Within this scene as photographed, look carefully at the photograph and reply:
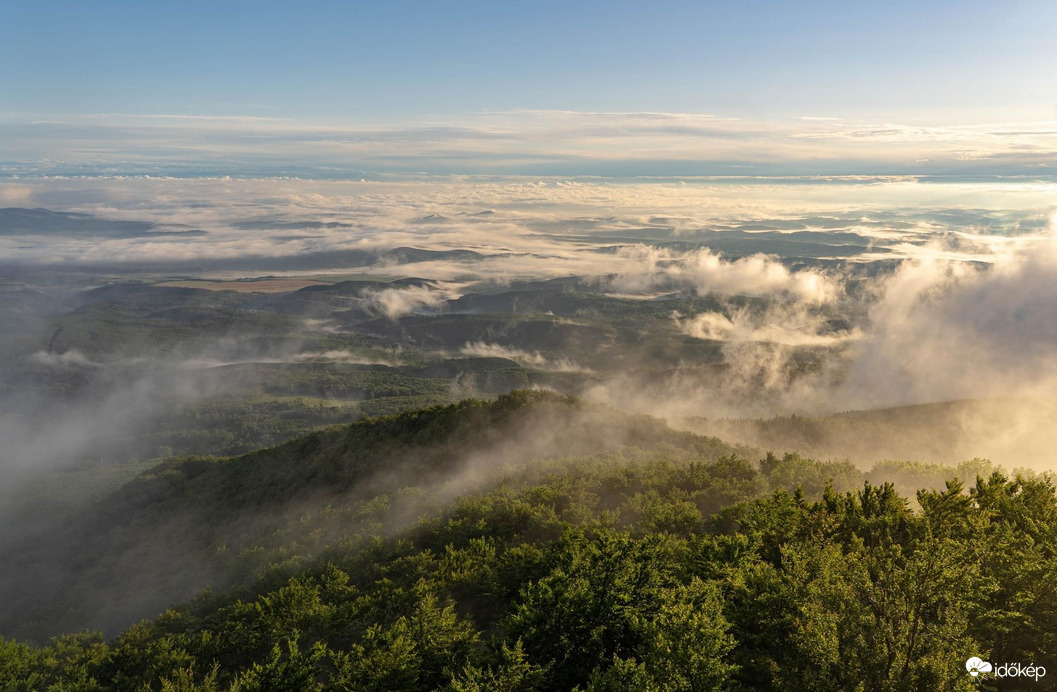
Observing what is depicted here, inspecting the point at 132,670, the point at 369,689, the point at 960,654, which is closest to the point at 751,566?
the point at 960,654

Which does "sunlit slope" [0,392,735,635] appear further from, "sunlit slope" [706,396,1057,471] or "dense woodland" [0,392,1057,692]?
"sunlit slope" [706,396,1057,471]

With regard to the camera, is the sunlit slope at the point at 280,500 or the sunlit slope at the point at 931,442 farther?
the sunlit slope at the point at 931,442

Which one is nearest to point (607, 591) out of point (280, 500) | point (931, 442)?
point (280, 500)

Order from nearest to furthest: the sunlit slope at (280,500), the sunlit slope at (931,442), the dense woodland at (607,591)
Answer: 1. the dense woodland at (607,591)
2. the sunlit slope at (280,500)
3. the sunlit slope at (931,442)

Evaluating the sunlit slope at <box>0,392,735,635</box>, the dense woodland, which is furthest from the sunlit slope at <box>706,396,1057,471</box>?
the dense woodland

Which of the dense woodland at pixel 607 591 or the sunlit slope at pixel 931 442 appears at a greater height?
the dense woodland at pixel 607 591

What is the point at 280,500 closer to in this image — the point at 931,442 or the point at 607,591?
the point at 607,591

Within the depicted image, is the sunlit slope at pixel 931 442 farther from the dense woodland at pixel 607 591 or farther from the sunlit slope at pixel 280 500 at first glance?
the dense woodland at pixel 607 591

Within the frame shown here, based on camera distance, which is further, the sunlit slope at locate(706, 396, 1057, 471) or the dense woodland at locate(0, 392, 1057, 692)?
the sunlit slope at locate(706, 396, 1057, 471)

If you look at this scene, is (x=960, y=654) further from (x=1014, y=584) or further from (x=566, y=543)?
(x=566, y=543)

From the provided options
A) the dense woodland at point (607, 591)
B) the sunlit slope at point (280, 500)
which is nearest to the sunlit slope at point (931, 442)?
the sunlit slope at point (280, 500)
